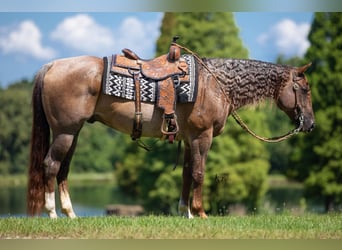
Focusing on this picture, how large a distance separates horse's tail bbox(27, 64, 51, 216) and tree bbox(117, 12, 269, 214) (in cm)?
1539

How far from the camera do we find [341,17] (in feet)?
77.7

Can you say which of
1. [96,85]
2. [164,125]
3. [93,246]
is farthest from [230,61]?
[93,246]

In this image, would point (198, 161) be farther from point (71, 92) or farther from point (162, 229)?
point (71, 92)

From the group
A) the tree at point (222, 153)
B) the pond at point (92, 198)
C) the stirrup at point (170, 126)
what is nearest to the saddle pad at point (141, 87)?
the stirrup at point (170, 126)

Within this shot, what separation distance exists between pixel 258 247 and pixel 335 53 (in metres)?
18.9

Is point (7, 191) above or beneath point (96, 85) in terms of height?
beneath

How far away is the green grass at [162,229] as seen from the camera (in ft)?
21.7

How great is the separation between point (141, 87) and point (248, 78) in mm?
1743

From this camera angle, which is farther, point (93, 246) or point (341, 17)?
point (341, 17)

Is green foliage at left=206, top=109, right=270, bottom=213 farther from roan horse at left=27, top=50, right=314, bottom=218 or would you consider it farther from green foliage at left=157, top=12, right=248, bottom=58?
roan horse at left=27, top=50, right=314, bottom=218

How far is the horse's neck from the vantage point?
332 inches

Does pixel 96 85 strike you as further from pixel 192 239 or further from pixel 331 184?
pixel 331 184

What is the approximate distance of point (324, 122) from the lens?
22.8 meters

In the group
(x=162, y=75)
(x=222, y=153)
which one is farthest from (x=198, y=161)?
(x=222, y=153)
